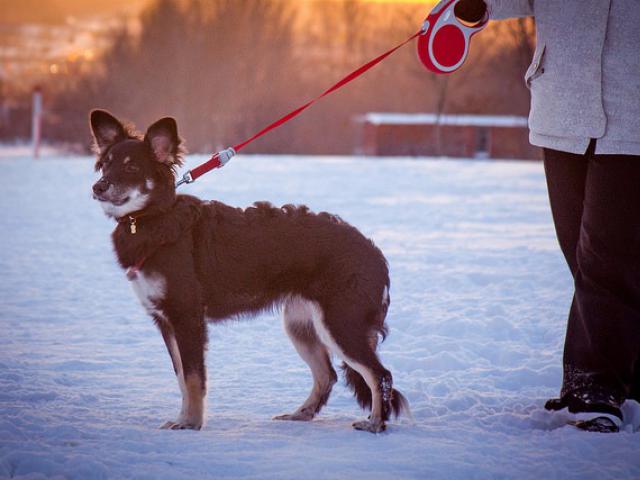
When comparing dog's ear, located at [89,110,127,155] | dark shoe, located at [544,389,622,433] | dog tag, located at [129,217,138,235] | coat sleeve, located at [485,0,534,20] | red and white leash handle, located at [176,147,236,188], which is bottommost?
dark shoe, located at [544,389,622,433]

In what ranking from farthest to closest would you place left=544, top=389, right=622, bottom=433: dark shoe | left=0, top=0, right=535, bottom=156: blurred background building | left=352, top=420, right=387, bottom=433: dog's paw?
1. left=0, top=0, right=535, bottom=156: blurred background building
2. left=352, top=420, right=387, bottom=433: dog's paw
3. left=544, top=389, right=622, bottom=433: dark shoe

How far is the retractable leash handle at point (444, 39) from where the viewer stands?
14.5ft

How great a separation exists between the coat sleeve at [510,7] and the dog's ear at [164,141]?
1899mm

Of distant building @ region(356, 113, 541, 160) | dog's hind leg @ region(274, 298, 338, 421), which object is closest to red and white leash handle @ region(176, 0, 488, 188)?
dog's hind leg @ region(274, 298, 338, 421)

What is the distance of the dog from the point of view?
389 centimetres

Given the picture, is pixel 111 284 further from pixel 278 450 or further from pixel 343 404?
pixel 278 450

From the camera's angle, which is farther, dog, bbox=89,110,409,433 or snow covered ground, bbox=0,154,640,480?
dog, bbox=89,110,409,433

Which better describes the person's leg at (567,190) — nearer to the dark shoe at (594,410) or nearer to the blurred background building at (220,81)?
the dark shoe at (594,410)

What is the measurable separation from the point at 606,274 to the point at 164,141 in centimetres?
246

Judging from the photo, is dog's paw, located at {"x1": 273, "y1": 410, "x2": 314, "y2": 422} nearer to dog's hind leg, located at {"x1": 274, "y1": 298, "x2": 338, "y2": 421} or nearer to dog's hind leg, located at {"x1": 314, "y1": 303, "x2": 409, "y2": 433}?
dog's hind leg, located at {"x1": 274, "y1": 298, "x2": 338, "y2": 421}

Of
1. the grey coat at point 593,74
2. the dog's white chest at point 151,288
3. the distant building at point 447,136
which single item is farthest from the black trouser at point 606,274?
the distant building at point 447,136

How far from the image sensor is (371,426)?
3.86m

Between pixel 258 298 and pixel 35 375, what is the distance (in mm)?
1740

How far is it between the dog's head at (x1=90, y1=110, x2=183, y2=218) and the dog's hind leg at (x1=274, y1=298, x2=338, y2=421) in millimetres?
961
